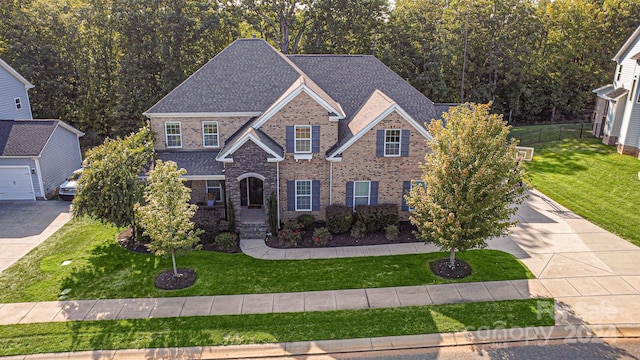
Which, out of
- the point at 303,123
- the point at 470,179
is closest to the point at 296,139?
the point at 303,123

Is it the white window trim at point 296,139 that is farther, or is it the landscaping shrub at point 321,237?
the white window trim at point 296,139

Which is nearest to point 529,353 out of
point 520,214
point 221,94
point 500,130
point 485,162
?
point 485,162

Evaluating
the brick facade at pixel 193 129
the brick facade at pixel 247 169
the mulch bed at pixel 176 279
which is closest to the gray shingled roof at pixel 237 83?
the brick facade at pixel 193 129

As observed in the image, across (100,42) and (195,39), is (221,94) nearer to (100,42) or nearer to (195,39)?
(195,39)

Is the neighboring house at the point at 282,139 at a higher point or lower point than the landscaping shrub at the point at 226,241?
higher

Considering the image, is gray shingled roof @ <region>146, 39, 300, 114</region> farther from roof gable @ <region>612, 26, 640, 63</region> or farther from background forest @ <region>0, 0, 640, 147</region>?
roof gable @ <region>612, 26, 640, 63</region>

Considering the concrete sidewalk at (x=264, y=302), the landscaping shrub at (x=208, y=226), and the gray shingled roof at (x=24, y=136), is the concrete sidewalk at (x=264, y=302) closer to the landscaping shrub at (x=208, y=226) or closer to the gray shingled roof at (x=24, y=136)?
the landscaping shrub at (x=208, y=226)
